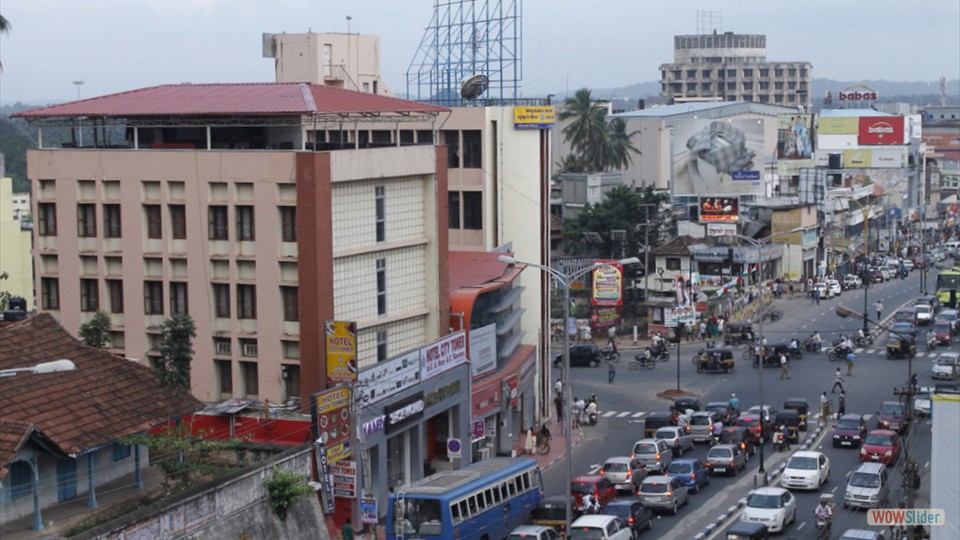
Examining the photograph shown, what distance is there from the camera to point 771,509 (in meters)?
41.6

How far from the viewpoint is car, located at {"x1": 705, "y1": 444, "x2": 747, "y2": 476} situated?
50406mm

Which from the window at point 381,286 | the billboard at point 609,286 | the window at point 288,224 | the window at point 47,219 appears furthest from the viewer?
the billboard at point 609,286

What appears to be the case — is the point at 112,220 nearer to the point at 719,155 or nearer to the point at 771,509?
the point at 771,509

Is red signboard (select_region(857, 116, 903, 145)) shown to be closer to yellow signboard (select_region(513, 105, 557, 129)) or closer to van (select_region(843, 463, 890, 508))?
yellow signboard (select_region(513, 105, 557, 129))

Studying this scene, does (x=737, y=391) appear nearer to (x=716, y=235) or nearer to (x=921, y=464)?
(x=921, y=464)

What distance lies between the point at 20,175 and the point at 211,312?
128046mm

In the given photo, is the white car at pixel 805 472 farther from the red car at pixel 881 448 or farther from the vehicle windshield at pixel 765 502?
the vehicle windshield at pixel 765 502

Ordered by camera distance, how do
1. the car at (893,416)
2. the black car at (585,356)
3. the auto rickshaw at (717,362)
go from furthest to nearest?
the black car at (585,356) < the auto rickshaw at (717,362) < the car at (893,416)

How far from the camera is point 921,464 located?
2020 inches

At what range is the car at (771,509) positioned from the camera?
41219mm

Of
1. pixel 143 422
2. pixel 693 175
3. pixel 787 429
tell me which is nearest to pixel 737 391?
pixel 787 429

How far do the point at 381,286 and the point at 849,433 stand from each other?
20434 mm

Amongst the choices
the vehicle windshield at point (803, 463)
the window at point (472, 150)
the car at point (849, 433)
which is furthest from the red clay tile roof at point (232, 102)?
the car at point (849, 433)

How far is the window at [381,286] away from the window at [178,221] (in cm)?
625
